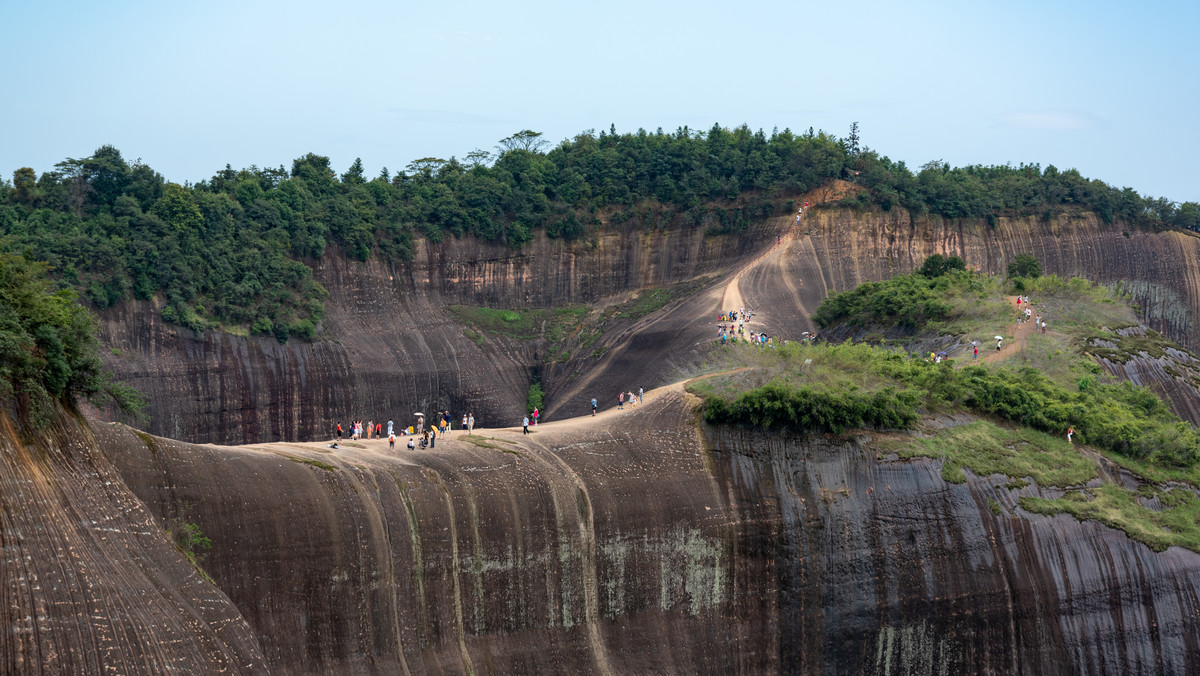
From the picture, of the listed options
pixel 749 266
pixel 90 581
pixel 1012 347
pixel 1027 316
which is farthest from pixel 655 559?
pixel 749 266

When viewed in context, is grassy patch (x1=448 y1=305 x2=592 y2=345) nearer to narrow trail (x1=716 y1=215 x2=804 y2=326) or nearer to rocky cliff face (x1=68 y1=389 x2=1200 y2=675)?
Result: narrow trail (x1=716 y1=215 x2=804 y2=326)

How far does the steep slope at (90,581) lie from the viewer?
2202cm

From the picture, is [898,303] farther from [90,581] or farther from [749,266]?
[90,581]

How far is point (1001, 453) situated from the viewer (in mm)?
37594

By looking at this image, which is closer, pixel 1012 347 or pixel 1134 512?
pixel 1134 512

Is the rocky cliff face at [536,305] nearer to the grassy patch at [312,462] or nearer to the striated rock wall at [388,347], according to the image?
the striated rock wall at [388,347]

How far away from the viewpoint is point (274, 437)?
179 ft

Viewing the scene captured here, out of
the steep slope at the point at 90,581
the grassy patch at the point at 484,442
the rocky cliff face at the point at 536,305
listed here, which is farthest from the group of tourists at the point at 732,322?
the steep slope at the point at 90,581

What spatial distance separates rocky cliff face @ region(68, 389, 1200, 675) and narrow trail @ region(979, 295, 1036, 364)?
12266mm

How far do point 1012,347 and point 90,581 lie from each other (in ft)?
131

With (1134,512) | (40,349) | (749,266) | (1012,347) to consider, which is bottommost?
(1134,512)

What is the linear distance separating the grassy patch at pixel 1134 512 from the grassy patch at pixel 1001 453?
30.5 inches

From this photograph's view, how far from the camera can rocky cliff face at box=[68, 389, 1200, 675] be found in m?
27.1

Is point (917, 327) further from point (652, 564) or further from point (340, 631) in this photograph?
point (340, 631)
